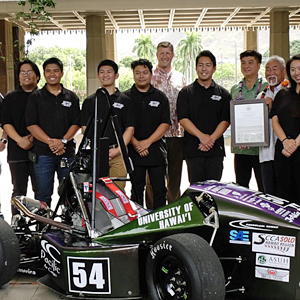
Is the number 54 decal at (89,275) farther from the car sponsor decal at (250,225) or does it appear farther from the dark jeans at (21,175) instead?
the dark jeans at (21,175)

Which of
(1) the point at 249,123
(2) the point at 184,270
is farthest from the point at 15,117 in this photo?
(2) the point at 184,270

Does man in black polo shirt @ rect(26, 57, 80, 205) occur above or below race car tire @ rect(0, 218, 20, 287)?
above

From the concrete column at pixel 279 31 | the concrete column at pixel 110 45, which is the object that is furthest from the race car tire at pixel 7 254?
the concrete column at pixel 110 45

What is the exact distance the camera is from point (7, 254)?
13.2 feet

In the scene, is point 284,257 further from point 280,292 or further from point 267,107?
point 267,107

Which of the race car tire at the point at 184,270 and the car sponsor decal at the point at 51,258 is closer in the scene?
the race car tire at the point at 184,270

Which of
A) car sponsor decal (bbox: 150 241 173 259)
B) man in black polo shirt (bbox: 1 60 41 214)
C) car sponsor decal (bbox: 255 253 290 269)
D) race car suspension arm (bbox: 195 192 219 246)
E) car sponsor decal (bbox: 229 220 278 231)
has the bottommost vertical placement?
car sponsor decal (bbox: 255 253 290 269)

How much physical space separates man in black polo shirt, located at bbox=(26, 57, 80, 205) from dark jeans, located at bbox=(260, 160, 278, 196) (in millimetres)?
2073

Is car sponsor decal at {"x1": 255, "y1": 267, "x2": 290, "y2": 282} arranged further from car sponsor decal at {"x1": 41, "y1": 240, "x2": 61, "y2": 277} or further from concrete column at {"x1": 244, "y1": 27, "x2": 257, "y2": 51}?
concrete column at {"x1": 244, "y1": 27, "x2": 257, "y2": 51}

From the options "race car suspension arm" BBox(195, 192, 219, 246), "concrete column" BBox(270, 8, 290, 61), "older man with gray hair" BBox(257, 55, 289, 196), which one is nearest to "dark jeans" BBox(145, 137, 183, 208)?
"older man with gray hair" BBox(257, 55, 289, 196)

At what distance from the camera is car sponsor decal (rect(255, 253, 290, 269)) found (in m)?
3.24

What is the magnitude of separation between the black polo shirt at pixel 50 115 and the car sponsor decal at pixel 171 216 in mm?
2303

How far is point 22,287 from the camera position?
14.1 feet

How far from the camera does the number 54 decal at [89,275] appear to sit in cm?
365
